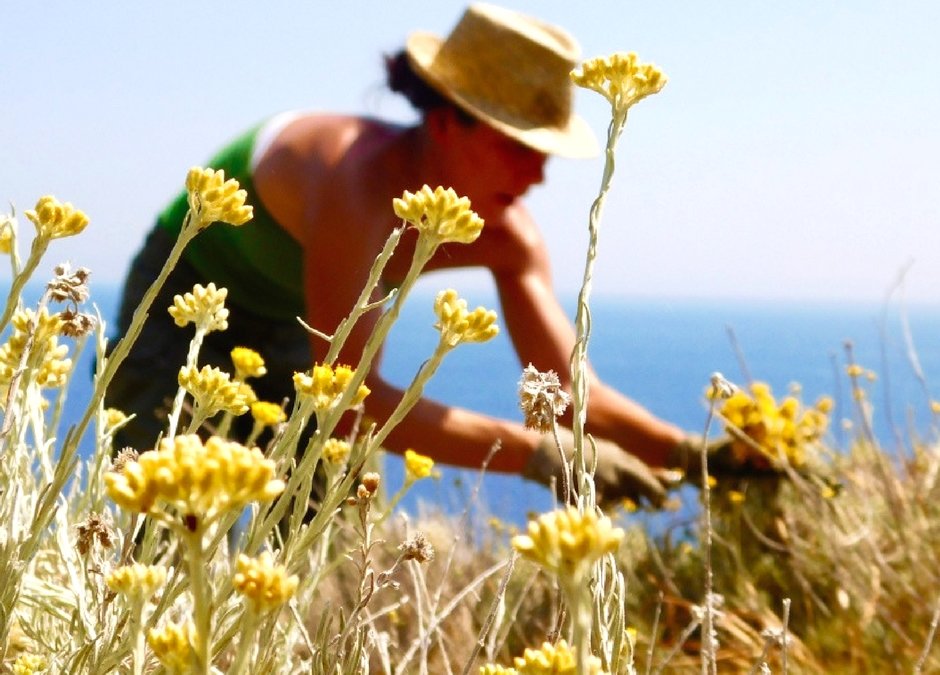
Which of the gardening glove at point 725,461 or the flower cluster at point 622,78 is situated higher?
the gardening glove at point 725,461

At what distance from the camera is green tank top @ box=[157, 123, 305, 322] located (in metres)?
2.50

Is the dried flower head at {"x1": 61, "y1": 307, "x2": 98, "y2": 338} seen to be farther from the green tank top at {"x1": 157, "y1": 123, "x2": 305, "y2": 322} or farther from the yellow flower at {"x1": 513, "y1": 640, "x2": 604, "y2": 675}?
the green tank top at {"x1": 157, "y1": 123, "x2": 305, "y2": 322}

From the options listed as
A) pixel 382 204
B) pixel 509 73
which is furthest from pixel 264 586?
pixel 509 73

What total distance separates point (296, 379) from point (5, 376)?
1.20ft

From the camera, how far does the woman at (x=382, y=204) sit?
2.21 meters

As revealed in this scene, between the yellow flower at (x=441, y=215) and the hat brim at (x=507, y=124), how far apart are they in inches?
70.7

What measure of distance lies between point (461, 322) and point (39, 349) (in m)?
0.35

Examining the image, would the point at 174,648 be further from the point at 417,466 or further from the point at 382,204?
the point at 382,204

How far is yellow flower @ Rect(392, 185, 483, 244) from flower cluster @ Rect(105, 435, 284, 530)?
0.22 metres

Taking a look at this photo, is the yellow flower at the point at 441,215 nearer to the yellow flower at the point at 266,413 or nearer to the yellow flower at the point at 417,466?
the yellow flower at the point at 417,466

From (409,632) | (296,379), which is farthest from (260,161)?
(296,379)

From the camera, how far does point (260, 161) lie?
2.41 metres

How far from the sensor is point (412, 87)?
2641 mm

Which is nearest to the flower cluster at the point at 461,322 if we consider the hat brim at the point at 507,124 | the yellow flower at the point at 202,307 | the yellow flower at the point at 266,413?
Answer: the yellow flower at the point at 202,307
